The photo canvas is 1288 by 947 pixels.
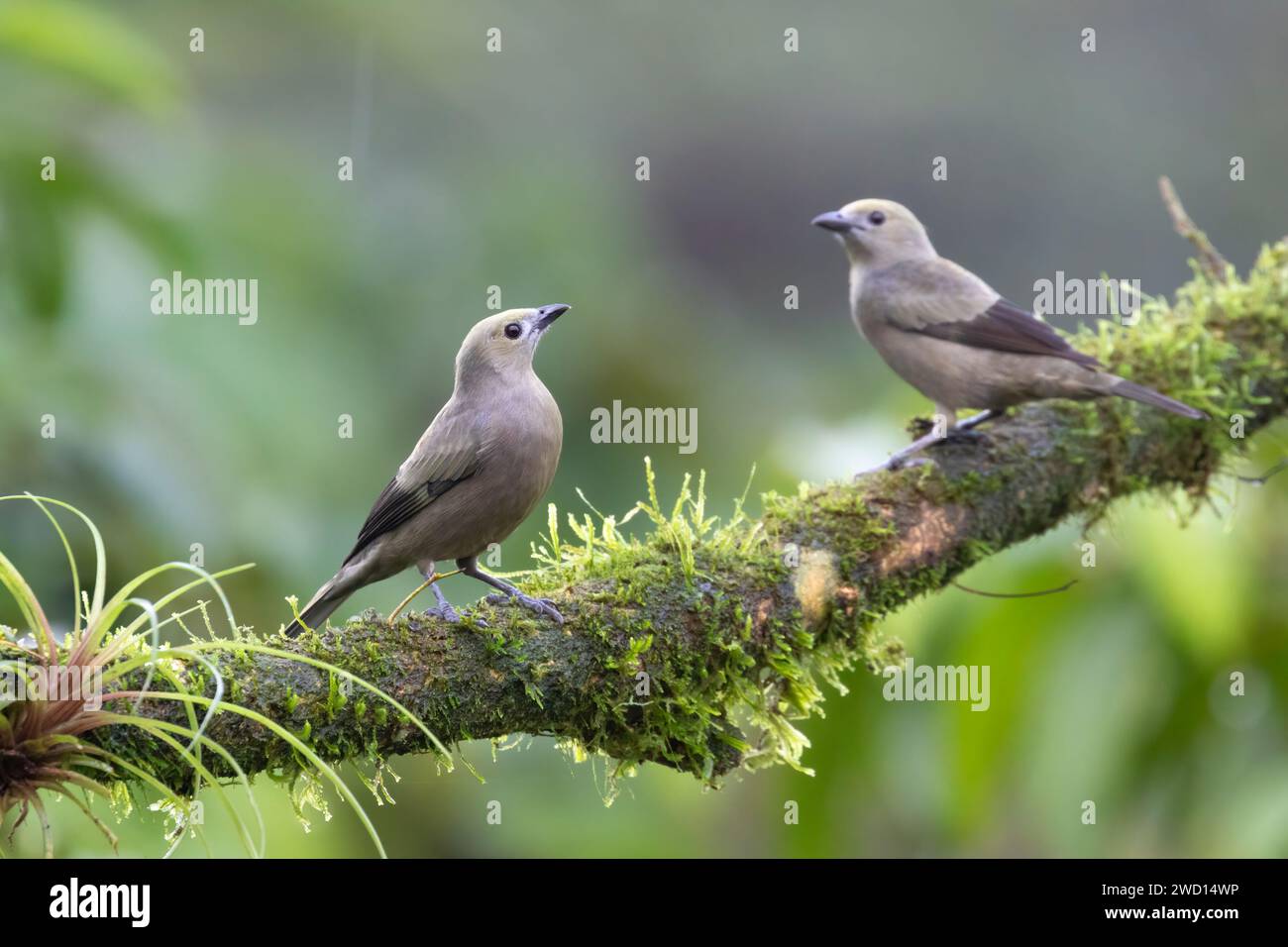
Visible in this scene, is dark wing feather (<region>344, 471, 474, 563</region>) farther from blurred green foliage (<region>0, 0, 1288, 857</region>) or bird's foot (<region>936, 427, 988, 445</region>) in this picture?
bird's foot (<region>936, 427, 988, 445</region>)

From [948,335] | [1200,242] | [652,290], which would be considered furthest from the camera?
[652,290]

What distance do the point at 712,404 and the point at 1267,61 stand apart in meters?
8.19

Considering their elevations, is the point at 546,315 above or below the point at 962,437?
above

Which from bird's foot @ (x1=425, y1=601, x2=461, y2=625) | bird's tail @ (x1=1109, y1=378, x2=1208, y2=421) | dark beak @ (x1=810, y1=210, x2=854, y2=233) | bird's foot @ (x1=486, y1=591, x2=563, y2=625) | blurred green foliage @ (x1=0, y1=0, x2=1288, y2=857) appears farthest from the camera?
blurred green foliage @ (x1=0, y1=0, x2=1288, y2=857)

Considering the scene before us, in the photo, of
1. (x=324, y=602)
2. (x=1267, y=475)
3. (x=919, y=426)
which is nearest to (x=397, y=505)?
(x=324, y=602)

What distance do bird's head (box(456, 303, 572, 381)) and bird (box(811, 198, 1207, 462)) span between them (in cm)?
139

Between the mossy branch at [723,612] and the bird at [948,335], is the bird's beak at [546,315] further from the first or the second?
the bird at [948,335]

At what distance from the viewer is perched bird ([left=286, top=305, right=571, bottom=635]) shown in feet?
12.7

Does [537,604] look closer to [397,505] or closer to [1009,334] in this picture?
[397,505]

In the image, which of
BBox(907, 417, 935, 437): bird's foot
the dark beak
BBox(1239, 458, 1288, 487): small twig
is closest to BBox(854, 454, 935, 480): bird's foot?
BBox(907, 417, 935, 437): bird's foot

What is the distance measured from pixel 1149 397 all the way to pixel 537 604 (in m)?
2.49

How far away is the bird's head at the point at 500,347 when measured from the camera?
395 centimetres

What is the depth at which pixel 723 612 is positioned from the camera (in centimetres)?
369
